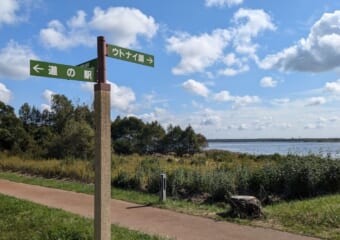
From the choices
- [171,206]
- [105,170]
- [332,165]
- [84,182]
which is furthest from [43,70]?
[84,182]

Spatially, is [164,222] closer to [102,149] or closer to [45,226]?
[45,226]

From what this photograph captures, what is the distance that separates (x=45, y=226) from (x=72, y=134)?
20.9m

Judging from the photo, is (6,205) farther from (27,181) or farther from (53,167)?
(53,167)

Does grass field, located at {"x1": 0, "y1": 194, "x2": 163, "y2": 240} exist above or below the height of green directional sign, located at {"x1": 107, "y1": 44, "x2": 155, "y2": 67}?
below

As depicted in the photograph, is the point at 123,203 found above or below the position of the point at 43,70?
below

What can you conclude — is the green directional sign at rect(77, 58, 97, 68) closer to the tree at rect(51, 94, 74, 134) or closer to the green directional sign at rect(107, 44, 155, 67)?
the green directional sign at rect(107, 44, 155, 67)

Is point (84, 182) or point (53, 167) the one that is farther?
point (53, 167)

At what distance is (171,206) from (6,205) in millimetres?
4279

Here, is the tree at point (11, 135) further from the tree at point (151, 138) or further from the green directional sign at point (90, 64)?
the green directional sign at point (90, 64)

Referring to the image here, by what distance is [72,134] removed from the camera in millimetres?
29031

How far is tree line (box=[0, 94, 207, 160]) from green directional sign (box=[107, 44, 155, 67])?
22065mm

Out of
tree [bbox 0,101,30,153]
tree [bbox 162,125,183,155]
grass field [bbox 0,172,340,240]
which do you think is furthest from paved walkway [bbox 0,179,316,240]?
tree [bbox 162,125,183,155]

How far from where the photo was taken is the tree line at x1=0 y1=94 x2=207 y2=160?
29.2 m

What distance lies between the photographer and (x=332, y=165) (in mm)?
12750
